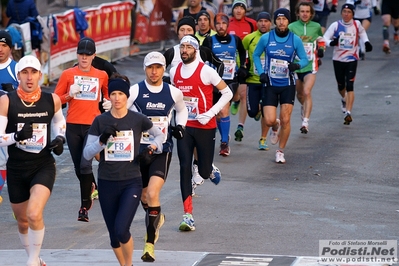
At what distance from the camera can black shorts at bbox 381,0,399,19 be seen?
25.7 m

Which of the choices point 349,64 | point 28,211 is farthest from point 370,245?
point 349,64

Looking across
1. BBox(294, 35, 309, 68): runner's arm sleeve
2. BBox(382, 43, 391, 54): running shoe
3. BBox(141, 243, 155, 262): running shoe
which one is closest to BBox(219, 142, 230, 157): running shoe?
BBox(294, 35, 309, 68): runner's arm sleeve

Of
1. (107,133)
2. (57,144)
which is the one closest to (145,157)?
(107,133)

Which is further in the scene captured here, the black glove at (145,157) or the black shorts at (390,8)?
the black shorts at (390,8)

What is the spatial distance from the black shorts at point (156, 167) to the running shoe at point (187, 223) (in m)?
0.87

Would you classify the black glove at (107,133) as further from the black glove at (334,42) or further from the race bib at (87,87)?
the black glove at (334,42)

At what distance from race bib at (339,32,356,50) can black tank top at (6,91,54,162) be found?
8945 millimetres

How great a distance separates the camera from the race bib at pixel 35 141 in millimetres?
8438

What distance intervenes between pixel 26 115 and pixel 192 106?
2.35 metres

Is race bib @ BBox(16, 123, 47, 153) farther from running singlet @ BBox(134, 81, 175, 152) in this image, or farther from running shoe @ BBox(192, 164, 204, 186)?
running shoe @ BBox(192, 164, 204, 186)

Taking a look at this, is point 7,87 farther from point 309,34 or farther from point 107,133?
point 309,34

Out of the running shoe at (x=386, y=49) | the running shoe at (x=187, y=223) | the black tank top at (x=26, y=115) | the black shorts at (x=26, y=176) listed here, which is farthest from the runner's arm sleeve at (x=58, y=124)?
the running shoe at (x=386, y=49)

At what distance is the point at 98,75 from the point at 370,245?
11.7ft

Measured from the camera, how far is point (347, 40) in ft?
54.4
